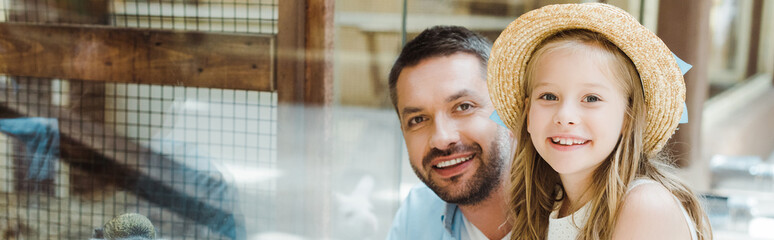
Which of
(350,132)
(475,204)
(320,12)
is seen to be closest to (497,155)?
(475,204)

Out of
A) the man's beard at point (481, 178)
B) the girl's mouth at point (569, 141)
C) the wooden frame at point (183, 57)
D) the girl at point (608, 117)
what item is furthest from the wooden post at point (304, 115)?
the girl's mouth at point (569, 141)

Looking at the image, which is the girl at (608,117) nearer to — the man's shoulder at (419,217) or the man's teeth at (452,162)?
the man's teeth at (452,162)

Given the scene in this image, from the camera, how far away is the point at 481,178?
134cm

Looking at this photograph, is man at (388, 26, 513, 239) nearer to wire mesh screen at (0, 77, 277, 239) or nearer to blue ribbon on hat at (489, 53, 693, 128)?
blue ribbon on hat at (489, 53, 693, 128)

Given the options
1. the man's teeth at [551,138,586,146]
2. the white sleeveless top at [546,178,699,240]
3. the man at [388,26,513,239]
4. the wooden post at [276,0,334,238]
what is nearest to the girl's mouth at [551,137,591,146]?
the man's teeth at [551,138,586,146]

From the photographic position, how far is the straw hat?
94cm

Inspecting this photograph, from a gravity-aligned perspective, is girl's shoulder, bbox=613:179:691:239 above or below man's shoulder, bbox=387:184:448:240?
above

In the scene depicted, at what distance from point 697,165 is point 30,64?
63.3 inches

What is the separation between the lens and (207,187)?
4.89 feet

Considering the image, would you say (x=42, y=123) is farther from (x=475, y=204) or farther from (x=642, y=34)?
(x=642, y=34)

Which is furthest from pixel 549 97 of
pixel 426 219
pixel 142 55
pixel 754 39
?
pixel 754 39

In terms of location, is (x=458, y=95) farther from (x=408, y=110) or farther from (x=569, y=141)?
(x=569, y=141)

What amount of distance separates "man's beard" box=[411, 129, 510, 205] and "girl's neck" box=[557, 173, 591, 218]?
0.83 feet

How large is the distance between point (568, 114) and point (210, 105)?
33.2 inches
